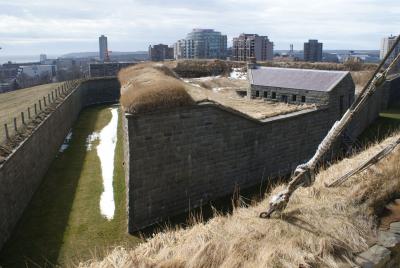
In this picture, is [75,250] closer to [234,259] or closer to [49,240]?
[49,240]

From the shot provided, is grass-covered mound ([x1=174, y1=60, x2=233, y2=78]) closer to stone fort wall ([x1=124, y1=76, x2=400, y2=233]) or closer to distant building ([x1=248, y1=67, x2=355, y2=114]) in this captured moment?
distant building ([x1=248, y1=67, x2=355, y2=114])

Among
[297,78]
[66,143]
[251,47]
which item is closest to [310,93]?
[297,78]

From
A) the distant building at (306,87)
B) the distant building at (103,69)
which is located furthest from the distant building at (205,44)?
the distant building at (306,87)

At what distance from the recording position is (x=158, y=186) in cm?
1248

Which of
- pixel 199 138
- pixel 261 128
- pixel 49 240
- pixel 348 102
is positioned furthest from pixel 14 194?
pixel 348 102

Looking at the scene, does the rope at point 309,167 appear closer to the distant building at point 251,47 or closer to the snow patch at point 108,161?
→ the snow patch at point 108,161

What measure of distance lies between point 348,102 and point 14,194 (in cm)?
1751

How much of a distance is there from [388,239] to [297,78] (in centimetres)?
1734

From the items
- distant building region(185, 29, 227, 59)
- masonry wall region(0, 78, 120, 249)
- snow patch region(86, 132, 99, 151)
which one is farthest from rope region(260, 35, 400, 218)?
distant building region(185, 29, 227, 59)

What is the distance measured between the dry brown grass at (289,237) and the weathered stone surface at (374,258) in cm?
11

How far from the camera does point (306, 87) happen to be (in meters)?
20.1

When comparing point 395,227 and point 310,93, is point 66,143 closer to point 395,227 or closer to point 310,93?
point 310,93

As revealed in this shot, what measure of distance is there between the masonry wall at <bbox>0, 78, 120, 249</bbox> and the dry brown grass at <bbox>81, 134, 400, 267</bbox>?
302 inches

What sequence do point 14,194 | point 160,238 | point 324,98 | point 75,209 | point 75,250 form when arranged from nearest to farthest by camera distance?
1. point 160,238
2. point 75,250
3. point 14,194
4. point 75,209
5. point 324,98
